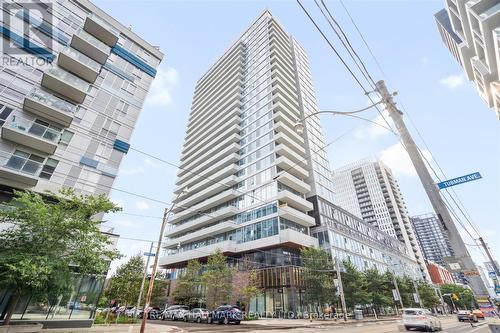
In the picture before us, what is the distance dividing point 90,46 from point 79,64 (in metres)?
2.95

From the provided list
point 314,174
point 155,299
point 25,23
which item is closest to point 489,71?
point 314,174

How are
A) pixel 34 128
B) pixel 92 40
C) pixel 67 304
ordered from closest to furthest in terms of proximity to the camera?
pixel 67 304 → pixel 34 128 → pixel 92 40

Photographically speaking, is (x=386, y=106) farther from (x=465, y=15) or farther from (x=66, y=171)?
(x=465, y=15)

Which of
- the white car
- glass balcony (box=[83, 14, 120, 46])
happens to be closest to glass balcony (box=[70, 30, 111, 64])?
glass balcony (box=[83, 14, 120, 46])

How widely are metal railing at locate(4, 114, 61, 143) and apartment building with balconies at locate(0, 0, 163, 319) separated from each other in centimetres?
6

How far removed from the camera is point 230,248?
1761 inches

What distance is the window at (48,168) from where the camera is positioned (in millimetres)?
19031

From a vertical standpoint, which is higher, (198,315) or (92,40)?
(92,40)

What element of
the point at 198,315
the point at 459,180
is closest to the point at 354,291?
the point at 198,315

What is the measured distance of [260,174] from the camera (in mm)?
49219

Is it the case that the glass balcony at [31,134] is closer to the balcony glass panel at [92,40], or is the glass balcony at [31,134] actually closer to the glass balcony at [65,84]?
the glass balcony at [65,84]

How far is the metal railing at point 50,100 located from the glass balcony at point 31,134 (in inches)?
75.6

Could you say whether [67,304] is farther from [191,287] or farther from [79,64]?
[191,287]

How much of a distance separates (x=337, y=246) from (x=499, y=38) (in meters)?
36.4
